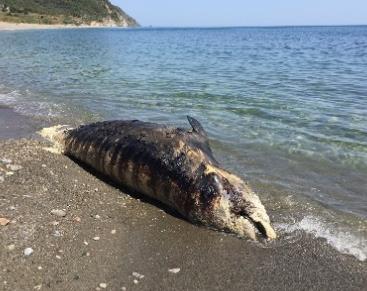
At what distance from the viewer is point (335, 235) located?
566cm

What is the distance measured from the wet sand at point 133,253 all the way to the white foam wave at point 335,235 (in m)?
0.15

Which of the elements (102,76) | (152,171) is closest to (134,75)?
(102,76)

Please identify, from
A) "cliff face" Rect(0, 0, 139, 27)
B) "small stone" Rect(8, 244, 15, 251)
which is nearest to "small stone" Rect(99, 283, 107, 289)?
"small stone" Rect(8, 244, 15, 251)

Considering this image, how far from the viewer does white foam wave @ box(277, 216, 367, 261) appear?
531cm

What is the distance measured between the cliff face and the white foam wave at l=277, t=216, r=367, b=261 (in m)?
106

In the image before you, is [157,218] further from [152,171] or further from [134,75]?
[134,75]

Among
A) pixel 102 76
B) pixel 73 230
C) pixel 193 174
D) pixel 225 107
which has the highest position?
pixel 193 174

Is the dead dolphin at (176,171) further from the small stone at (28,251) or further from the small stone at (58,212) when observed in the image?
the small stone at (28,251)

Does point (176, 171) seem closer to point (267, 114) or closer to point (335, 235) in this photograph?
point (335, 235)

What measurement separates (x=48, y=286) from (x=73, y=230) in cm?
113

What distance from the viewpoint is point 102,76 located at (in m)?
20.7

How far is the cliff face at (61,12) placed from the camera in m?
115

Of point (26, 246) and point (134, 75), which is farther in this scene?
point (134, 75)

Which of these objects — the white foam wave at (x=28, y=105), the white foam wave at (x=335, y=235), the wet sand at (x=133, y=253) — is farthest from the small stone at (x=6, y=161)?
the white foam wave at (x=28, y=105)
